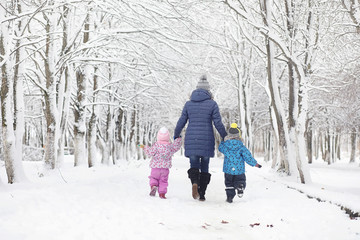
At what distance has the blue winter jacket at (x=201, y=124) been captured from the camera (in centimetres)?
629

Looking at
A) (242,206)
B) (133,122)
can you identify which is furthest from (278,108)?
(133,122)

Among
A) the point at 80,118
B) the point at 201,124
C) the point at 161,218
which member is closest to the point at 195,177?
the point at 201,124

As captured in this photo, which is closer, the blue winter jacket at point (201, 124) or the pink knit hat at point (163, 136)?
the blue winter jacket at point (201, 124)

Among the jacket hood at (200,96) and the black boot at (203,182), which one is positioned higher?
the jacket hood at (200,96)

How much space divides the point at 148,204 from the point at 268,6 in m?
6.94

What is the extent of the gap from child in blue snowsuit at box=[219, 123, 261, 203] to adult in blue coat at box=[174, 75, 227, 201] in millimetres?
213

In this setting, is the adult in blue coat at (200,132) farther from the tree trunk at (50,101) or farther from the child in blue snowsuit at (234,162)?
the tree trunk at (50,101)

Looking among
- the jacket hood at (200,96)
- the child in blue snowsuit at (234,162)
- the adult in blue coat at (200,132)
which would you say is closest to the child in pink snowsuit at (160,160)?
the adult in blue coat at (200,132)

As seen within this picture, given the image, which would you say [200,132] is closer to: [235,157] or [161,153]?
[235,157]

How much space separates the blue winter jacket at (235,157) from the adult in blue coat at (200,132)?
0.23 metres

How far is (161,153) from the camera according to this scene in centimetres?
677

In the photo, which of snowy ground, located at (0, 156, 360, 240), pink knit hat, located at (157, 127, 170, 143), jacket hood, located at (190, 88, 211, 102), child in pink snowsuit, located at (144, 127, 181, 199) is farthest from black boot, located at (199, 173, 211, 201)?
jacket hood, located at (190, 88, 211, 102)

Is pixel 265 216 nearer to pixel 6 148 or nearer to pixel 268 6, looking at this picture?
pixel 6 148

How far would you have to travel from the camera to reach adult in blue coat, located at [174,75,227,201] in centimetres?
630
